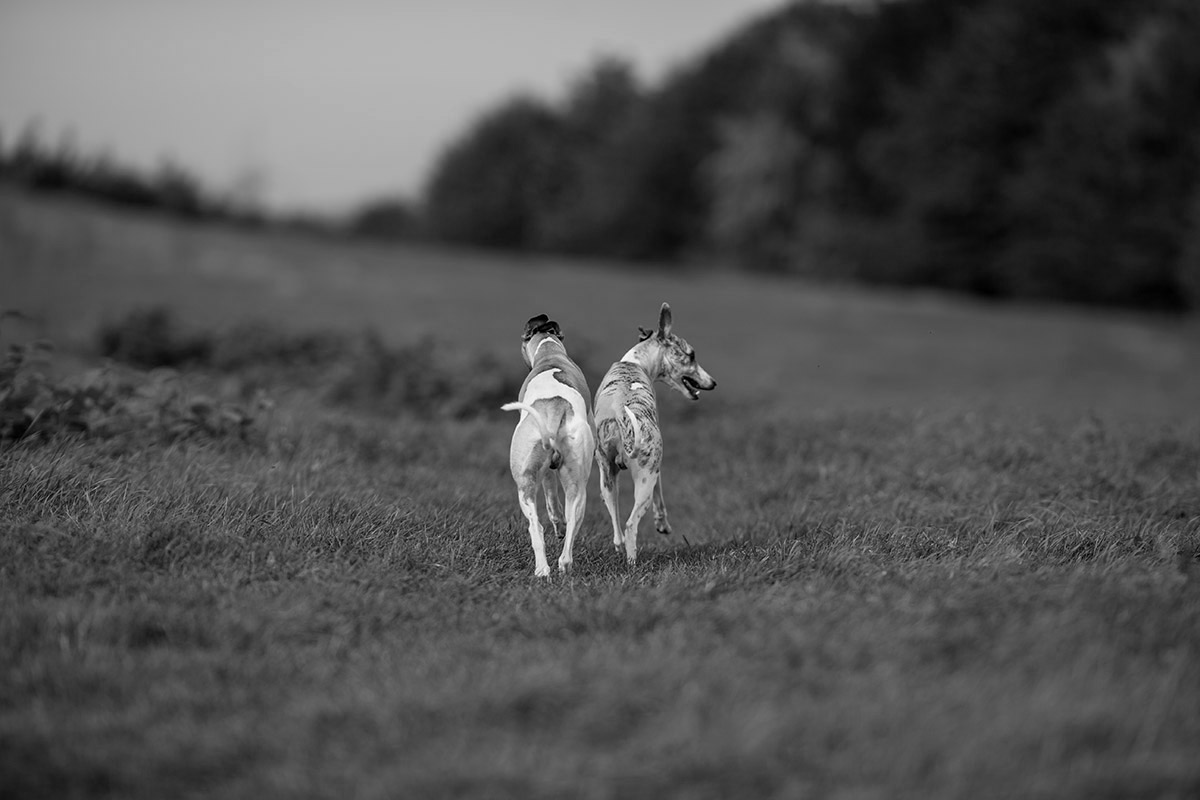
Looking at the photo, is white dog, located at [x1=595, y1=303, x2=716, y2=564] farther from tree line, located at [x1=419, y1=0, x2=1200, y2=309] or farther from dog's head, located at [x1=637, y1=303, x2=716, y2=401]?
tree line, located at [x1=419, y1=0, x2=1200, y2=309]

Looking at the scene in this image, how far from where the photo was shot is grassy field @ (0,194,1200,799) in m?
4.32

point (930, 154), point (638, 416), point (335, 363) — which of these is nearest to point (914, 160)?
point (930, 154)

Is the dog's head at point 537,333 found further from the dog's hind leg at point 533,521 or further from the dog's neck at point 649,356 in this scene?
the dog's hind leg at point 533,521

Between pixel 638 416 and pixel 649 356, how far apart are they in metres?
0.98

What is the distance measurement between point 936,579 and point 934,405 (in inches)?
311

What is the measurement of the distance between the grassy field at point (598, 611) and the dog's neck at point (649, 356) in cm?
144

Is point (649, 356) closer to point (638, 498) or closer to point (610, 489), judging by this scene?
point (610, 489)

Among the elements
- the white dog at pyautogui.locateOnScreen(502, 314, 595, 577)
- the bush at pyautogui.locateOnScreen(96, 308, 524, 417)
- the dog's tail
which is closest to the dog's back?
the white dog at pyautogui.locateOnScreen(502, 314, 595, 577)

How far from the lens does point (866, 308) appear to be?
31.5m

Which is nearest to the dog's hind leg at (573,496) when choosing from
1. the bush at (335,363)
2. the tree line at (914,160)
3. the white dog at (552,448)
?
the white dog at (552,448)

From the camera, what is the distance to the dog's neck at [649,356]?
841cm

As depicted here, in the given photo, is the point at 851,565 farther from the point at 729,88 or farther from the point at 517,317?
the point at 729,88

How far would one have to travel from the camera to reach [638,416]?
7605 mm


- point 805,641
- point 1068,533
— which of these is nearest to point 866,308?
point 1068,533
